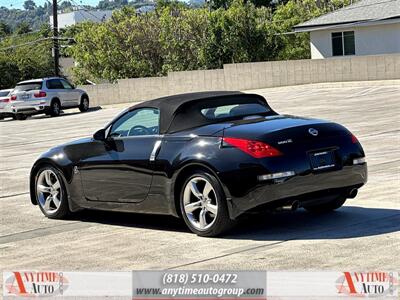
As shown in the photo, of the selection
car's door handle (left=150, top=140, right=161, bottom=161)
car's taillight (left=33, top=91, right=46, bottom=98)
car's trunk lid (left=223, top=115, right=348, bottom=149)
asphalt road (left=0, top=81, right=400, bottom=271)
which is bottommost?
asphalt road (left=0, top=81, right=400, bottom=271)

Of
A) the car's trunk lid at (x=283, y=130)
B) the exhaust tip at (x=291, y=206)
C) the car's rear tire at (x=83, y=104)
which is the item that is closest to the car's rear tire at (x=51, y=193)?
the car's trunk lid at (x=283, y=130)

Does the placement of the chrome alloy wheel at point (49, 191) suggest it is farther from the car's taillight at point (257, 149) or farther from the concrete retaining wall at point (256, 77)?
the concrete retaining wall at point (256, 77)

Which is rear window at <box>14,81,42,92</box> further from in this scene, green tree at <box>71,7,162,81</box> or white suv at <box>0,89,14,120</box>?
green tree at <box>71,7,162,81</box>

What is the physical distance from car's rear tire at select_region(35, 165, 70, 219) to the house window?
37.7m

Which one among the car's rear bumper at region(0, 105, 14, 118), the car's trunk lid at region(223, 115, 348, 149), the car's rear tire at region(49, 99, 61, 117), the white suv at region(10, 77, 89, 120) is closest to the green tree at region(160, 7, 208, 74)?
the white suv at region(10, 77, 89, 120)

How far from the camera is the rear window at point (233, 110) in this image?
9953mm

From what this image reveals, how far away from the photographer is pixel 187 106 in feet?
32.6

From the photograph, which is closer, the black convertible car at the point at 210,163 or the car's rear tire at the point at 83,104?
the black convertible car at the point at 210,163

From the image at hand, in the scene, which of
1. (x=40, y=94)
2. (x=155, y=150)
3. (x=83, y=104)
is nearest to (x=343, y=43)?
(x=83, y=104)

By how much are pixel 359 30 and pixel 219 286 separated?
139 ft

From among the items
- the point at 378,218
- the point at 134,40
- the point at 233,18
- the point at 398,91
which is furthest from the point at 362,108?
the point at 134,40

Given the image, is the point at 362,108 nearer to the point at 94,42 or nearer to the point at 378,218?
the point at 378,218

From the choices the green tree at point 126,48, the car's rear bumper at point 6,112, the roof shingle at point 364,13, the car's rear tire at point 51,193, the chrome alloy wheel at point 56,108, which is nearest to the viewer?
the car's rear tire at point 51,193

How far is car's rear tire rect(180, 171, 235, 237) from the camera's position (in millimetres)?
A: 8992
